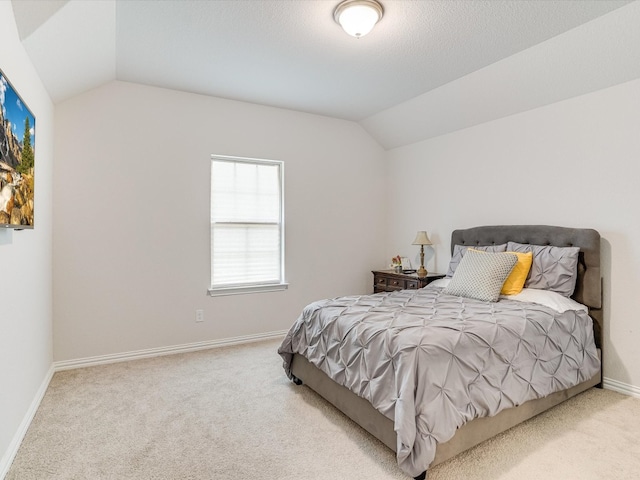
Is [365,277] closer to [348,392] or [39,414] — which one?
[348,392]

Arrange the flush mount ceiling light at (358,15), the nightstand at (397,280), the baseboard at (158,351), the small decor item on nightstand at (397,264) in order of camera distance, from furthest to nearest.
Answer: the small decor item on nightstand at (397,264) < the nightstand at (397,280) < the baseboard at (158,351) < the flush mount ceiling light at (358,15)

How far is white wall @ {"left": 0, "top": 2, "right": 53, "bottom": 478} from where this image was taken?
1.89 m

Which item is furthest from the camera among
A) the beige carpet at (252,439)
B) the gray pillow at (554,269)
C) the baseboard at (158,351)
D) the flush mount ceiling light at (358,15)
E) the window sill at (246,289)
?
the window sill at (246,289)

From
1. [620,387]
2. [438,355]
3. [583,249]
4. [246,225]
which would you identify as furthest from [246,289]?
[620,387]

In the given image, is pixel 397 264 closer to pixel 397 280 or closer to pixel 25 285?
pixel 397 280

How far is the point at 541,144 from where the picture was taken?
10.9 ft

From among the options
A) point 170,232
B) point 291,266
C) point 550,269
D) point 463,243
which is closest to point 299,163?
point 291,266

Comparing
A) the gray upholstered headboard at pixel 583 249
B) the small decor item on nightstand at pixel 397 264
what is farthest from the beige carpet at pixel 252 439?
the small decor item on nightstand at pixel 397 264

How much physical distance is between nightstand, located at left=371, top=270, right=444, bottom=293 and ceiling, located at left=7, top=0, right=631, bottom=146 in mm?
1927

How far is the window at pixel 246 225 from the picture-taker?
4.01 metres

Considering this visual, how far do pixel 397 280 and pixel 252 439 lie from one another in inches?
103

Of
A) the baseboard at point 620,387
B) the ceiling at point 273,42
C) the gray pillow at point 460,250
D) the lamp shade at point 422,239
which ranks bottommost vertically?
the baseboard at point 620,387

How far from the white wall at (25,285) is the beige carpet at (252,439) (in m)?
0.19

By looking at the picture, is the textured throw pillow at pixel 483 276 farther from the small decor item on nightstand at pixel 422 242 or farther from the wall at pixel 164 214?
the wall at pixel 164 214
